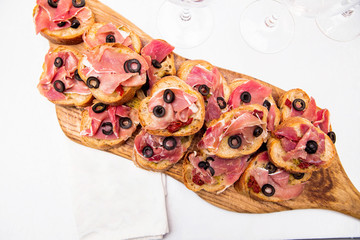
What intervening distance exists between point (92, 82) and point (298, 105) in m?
1.34

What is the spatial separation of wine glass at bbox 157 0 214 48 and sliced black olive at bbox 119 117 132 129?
29.2 inches

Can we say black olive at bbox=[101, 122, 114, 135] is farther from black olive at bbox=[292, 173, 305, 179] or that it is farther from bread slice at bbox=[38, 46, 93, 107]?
black olive at bbox=[292, 173, 305, 179]

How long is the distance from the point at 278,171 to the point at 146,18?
1545 millimetres

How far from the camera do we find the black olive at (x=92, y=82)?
1.55m

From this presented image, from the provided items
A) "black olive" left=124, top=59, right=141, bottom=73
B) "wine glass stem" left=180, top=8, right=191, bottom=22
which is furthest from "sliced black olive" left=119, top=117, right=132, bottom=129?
"wine glass stem" left=180, top=8, right=191, bottom=22

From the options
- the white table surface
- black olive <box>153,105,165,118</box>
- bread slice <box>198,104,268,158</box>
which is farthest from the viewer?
the white table surface

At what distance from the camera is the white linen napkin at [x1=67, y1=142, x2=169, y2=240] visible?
1.81m

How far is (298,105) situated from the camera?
1.73 m

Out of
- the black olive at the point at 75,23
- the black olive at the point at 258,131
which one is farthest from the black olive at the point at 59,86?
the black olive at the point at 258,131

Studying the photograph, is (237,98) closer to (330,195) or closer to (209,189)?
(209,189)

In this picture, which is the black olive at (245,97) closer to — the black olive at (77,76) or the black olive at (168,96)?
the black olive at (168,96)

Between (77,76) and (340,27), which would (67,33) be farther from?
(340,27)

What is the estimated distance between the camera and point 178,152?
1.68m

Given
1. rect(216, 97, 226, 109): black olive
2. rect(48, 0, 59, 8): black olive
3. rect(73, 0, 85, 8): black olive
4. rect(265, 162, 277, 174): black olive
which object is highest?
rect(216, 97, 226, 109): black olive
